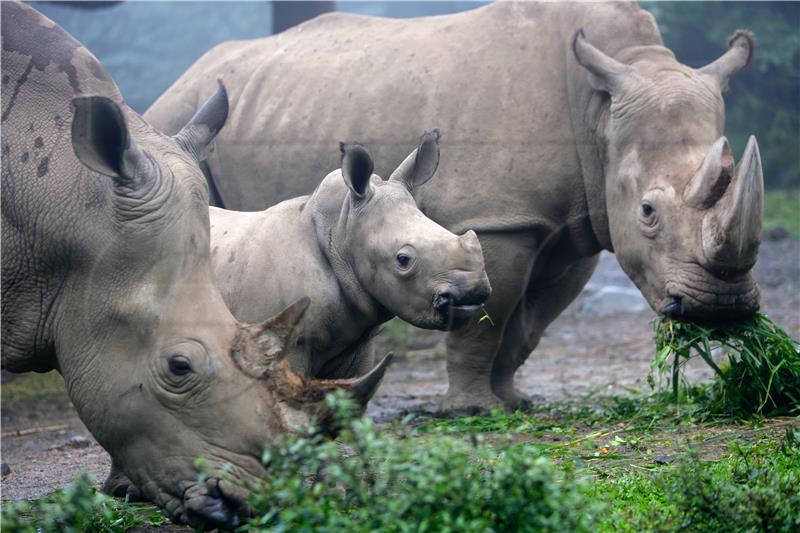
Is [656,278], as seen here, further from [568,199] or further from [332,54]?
[332,54]

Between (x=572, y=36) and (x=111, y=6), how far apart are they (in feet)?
15.2

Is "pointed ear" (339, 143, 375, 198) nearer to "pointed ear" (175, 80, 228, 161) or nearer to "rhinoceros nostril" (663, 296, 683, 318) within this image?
"pointed ear" (175, 80, 228, 161)

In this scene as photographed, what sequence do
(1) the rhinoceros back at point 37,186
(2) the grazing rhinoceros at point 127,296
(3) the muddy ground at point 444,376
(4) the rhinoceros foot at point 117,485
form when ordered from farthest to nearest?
(3) the muddy ground at point 444,376, (4) the rhinoceros foot at point 117,485, (1) the rhinoceros back at point 37,186, (2) the grazing rhinoceros at point 127,296

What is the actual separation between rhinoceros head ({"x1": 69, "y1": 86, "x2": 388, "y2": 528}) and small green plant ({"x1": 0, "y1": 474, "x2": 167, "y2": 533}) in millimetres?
249

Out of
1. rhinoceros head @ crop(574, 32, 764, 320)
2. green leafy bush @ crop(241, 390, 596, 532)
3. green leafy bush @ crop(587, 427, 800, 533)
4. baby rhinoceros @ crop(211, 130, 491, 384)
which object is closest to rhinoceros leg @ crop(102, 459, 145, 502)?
baby rhinoceros @ crop(211, 130, 491, 384)

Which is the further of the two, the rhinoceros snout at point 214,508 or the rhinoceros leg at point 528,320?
the rhinoceros leg at point 528,320

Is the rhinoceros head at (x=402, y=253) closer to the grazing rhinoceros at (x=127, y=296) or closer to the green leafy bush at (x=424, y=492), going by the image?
the grazing rhinoceros at (x=127, y=296)

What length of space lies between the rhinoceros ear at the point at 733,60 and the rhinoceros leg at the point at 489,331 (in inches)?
55.7

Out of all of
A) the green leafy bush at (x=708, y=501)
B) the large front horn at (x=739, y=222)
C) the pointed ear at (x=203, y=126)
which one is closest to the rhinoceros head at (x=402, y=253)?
the pointed ear at (x=203, y=126)

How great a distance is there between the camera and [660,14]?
13.1 metres

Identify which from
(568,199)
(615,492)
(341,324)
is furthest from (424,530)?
(568,199)

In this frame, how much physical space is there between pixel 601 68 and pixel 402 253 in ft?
7.72

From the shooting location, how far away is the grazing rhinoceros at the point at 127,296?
388 centimetres

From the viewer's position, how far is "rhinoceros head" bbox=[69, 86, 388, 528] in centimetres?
382
